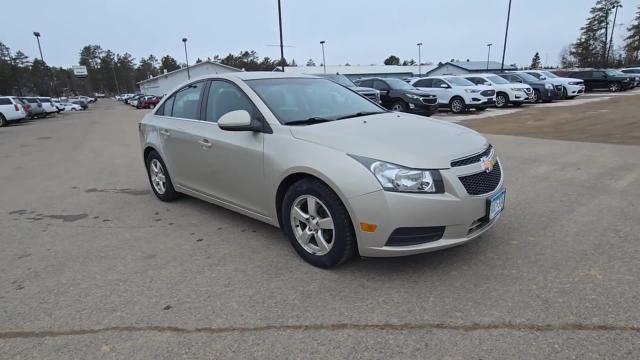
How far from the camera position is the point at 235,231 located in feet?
14.7

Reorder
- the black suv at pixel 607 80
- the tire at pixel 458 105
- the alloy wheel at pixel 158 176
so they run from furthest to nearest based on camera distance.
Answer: the black suv at pixel 607 80 < the tire at pixel 458 105 < the alloy wheel at pixel 158 176

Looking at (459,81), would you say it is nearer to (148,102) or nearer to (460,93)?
(460,93)

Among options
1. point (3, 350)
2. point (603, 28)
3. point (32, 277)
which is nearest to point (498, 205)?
point (3, 350)

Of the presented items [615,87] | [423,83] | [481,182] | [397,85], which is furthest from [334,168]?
[615,87]

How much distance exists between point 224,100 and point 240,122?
0.83 metres

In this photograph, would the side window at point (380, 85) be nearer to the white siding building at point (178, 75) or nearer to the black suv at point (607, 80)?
the black suv at point (607, 80)

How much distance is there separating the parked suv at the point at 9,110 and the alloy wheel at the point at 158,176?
22.2 m

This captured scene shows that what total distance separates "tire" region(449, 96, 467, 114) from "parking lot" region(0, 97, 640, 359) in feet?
44.0

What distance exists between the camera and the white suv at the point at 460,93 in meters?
18.2

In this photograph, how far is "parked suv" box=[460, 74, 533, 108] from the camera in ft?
64.1

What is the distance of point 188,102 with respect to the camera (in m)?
4.99

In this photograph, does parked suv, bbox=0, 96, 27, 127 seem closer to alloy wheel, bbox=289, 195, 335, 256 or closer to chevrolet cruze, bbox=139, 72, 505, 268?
chevrolet cruze, bbox=139, 72, 505, 268

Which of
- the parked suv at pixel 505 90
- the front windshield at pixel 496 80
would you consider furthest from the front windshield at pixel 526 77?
the front windshield at pixel 496 80

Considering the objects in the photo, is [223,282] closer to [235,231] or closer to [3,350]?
[235,231]
